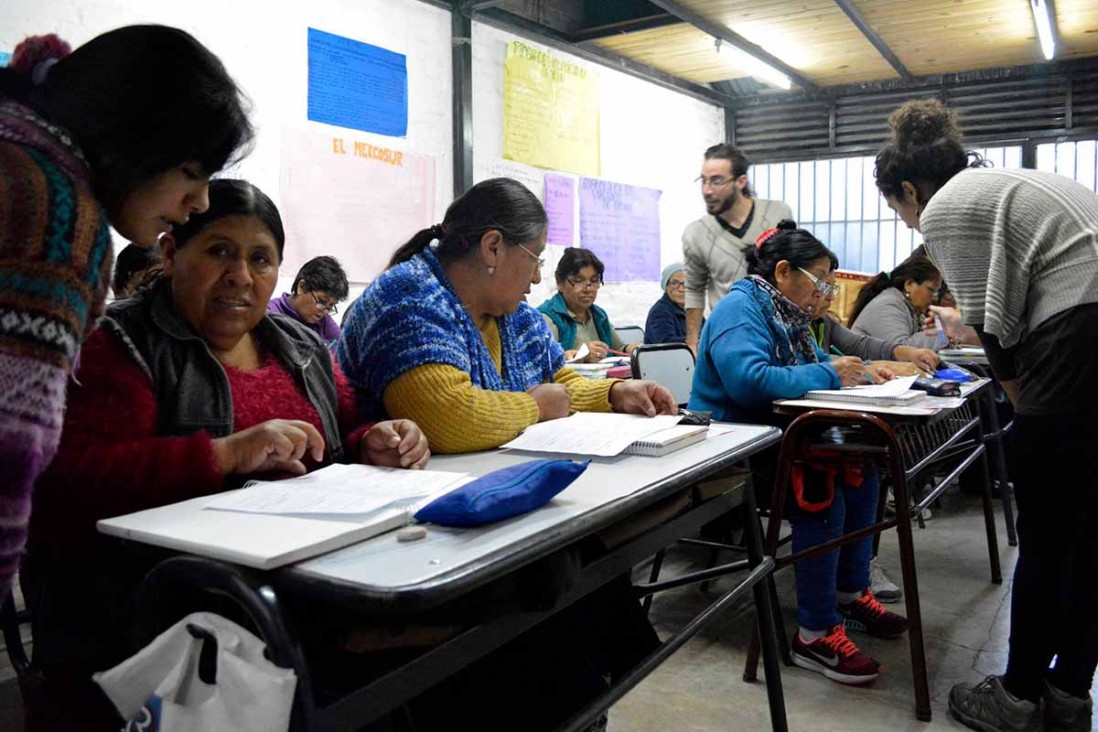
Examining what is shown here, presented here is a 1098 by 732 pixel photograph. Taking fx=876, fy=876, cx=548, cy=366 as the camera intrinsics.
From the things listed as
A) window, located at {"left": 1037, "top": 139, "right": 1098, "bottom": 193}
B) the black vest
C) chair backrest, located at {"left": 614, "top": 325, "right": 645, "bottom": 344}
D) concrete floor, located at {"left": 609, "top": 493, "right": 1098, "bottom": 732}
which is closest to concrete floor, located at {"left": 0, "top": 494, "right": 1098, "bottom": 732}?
concrete floor, located at {"left": 609, "top": 493, "right": 1098, "bottom": 732}

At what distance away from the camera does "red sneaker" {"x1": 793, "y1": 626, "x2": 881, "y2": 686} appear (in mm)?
2184

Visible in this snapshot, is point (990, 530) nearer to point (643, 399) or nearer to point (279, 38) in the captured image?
point (643, 399)

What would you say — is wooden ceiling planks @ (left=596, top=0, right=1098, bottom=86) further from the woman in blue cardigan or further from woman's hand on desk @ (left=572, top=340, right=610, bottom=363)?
the woman in blue cardigan

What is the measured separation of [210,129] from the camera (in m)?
1.03

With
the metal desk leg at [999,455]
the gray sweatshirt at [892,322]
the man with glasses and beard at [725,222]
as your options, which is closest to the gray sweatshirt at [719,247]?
the man with glasses and beard at [725,222]

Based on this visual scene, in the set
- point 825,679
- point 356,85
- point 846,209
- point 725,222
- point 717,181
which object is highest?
point 356,85

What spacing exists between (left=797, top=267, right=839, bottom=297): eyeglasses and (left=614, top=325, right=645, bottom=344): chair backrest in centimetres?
298

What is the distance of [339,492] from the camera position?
107 cm

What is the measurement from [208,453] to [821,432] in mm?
1534

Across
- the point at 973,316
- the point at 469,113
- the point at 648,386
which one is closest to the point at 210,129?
the point at 648,386

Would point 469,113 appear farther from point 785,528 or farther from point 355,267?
point 785,528

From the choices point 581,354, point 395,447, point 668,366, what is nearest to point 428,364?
point 395,447

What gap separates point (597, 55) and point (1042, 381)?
4490 millimetres

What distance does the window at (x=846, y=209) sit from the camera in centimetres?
714
